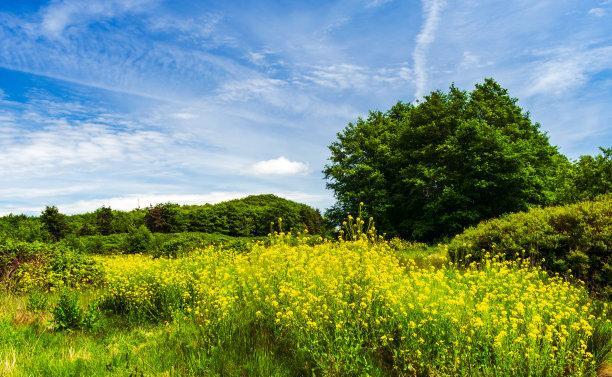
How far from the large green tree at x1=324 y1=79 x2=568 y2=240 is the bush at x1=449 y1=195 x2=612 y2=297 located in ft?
45.4

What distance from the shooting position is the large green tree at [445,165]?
25.3 metres

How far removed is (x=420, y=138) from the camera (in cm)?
2953

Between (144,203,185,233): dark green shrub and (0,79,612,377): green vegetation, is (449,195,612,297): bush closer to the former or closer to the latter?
(0,79,612,377): green vegetation

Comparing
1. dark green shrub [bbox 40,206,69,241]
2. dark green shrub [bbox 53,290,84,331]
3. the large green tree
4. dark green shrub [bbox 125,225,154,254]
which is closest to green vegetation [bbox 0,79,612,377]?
dark green shrub [bbox 53,290,84,331]

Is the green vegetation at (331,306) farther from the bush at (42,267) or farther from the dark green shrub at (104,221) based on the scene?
the dark green shrub at (104,221)

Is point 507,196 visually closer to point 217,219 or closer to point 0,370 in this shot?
point 0,370

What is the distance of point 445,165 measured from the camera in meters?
26.6

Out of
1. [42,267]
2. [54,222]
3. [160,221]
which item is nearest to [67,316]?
[42,267]

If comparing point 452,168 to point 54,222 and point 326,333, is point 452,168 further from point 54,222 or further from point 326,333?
point 54,222

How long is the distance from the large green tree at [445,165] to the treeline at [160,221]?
6.45 metres

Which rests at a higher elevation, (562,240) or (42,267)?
(562,240)

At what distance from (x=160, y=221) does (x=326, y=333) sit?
4370 cm

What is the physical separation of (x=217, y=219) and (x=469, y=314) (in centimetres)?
4869

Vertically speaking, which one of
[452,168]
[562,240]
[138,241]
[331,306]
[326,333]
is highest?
[452,168]
